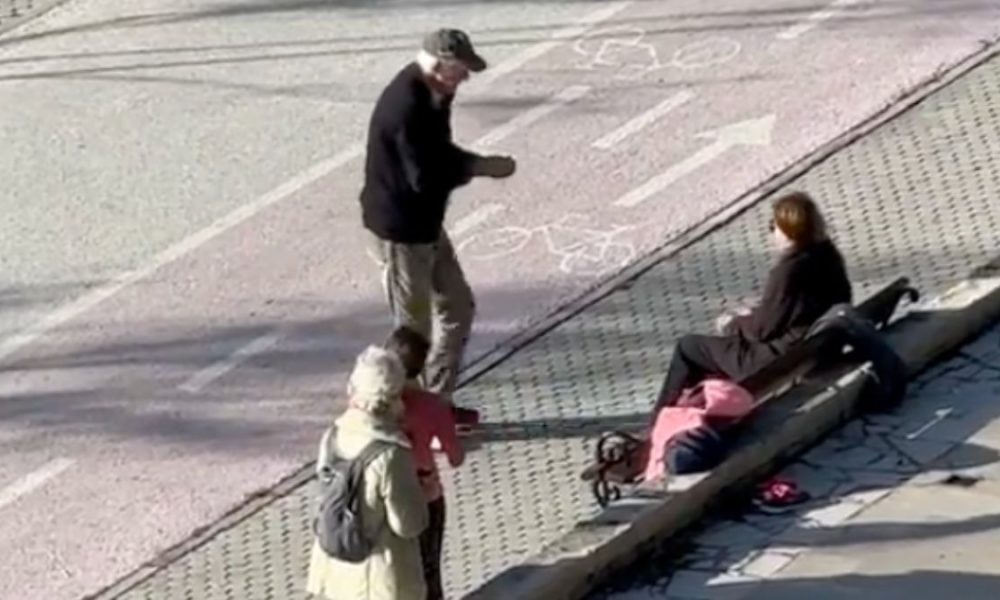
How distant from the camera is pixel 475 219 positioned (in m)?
15.2

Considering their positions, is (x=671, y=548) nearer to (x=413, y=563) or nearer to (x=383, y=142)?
(x=413, y=563)

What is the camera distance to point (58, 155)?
1633 cm

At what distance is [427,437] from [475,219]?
15.4 feet

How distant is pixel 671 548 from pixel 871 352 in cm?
147

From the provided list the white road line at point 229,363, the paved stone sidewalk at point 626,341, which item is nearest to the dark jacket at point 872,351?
the paved stone sidewalk at point 626,341

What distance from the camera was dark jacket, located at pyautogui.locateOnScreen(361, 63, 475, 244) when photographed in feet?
41.1

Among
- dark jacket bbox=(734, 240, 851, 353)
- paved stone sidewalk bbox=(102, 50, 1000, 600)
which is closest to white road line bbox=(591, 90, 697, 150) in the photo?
paved stone sidewalk bbox=(102, 50, 1000, 600)

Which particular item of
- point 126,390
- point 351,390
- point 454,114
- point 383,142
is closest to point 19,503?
point 126,390

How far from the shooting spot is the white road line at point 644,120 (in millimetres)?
15867

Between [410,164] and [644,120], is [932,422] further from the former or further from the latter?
[644,120]

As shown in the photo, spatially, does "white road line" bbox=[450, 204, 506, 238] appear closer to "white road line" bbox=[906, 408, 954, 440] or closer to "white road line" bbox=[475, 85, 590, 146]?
"white road line" bbox=[475, 85, 590, 146]

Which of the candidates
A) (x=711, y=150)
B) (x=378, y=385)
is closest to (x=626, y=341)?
(x=711, y=150)

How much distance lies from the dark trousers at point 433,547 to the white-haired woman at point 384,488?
1.47ft

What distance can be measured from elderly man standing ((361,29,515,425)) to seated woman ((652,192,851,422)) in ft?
3.60
